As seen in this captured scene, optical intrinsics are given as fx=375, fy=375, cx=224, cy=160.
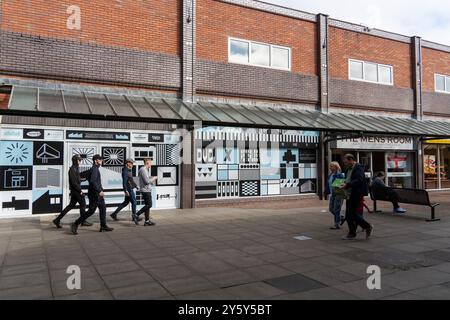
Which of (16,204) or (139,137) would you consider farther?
(139,137)

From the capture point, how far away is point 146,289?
15.8 feet

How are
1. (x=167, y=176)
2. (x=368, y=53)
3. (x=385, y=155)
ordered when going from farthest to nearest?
(x=385, y=155) → (x=368, y=53) → (x=167, y=176)

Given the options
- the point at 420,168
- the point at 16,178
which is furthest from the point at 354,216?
the point at 420,168

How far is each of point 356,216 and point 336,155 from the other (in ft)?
29.6

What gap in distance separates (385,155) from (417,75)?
4.87m

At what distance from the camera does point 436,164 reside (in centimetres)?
1984

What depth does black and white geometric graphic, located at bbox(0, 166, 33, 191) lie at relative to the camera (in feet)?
34.3

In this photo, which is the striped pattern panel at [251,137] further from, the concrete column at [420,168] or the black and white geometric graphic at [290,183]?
the concrete column at [420,168]

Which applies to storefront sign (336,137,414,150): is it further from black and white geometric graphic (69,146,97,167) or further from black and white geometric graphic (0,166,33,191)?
black and white geometric graphic (0,166,33,191)

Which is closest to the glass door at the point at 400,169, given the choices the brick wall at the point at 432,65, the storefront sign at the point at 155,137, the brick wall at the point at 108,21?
the brick wall at the point at 432,65

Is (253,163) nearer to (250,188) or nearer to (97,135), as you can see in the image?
(250,188)

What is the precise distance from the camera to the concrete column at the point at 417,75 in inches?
757

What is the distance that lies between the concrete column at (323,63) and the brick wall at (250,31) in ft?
0.83

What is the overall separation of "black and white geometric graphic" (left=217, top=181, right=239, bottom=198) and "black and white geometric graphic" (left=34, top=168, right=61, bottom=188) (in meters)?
5.35
